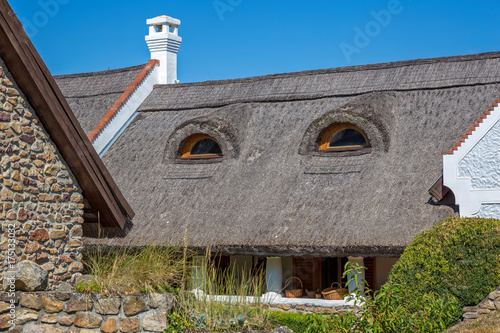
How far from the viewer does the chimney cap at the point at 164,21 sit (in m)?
20.4

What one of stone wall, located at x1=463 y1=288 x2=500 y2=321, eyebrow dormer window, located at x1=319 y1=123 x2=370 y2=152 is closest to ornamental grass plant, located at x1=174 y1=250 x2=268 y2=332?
stone wall, located at x1=463 y1=288 x2=500 y2=321

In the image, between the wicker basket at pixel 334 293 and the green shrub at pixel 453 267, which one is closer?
the green shrub at pixel 453 267

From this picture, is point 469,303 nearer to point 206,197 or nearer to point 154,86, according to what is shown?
point 206,197

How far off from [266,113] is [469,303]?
7.97 metres

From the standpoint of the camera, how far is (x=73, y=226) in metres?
9.83

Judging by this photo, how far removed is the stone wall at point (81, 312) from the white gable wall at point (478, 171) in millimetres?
6377

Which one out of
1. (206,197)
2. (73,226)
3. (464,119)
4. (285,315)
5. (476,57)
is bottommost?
(285,315)

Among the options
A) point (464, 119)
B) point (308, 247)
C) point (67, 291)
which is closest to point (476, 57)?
point (464, 119)

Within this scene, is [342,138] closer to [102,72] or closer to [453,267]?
[453,267]

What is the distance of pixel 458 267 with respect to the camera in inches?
422

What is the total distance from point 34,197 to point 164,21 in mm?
11964

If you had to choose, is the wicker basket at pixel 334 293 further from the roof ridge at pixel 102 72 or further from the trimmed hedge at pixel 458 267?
the roof ridge at pixel 102 72

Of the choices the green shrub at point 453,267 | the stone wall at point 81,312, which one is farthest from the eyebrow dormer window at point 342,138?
the stone wall at point 81,312

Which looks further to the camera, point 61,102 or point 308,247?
point 308,247
